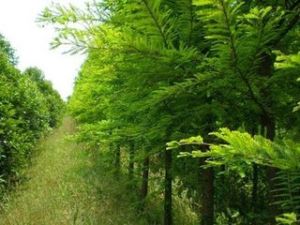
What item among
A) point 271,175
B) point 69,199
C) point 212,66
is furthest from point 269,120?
point 69,199

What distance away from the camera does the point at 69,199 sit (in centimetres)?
A: 910

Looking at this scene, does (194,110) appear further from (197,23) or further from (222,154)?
(222,154)

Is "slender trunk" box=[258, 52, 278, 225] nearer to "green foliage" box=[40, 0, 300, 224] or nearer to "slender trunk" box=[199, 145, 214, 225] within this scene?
"green foliage" box=[40, 0, 300, 224]

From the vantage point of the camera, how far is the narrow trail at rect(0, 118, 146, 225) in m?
7.66

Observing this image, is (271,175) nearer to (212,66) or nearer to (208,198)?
(212,66)

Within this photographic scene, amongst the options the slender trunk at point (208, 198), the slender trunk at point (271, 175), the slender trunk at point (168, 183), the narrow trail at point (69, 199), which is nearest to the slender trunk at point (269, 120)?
the slender trunk at point (271, 175)

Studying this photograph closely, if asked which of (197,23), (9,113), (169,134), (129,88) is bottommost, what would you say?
(169,134)

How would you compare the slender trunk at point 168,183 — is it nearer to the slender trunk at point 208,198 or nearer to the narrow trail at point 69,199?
the slender trunk at point 208,198

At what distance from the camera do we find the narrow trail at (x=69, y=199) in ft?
25.1

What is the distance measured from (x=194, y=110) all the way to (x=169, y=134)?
539 millimetres

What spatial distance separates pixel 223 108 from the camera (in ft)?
10.7

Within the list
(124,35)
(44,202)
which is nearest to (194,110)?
(124,35)

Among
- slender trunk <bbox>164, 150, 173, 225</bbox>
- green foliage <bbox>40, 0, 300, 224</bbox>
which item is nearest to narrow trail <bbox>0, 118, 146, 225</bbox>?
slender trunk <bbox>164, 150, 173, 225</bbox>

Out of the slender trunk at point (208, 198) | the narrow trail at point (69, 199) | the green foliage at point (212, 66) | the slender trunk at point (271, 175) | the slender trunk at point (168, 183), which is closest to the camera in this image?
the green foliage at point (212, 66)
